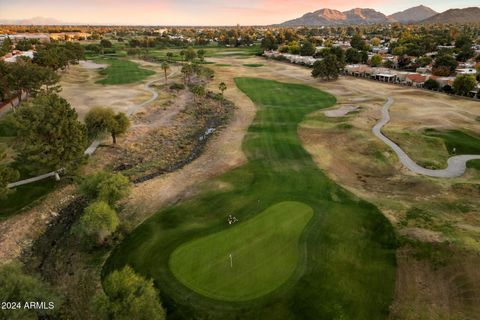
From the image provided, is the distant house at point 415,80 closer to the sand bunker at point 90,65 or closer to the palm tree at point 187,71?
the palm tree at point 187,71

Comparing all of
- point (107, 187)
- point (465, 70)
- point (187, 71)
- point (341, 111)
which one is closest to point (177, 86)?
point (187, 71)

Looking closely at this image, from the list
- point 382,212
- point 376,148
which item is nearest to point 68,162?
→ point 382,212

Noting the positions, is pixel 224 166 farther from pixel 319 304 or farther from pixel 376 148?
pixel 319 304

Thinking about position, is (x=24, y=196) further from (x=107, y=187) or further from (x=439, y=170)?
(x=439, y=170)

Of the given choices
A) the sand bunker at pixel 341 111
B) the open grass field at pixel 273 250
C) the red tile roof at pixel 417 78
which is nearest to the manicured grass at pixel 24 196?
the open grass field at pixel 273 250

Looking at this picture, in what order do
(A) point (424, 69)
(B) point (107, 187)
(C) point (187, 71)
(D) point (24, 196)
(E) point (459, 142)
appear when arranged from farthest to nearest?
1. (A) point (424, 69)
2. (C) point (187, 71)
3. (E) point (459, 142)
4. (D) point (24, 196)
5. (B) point (107, 187)

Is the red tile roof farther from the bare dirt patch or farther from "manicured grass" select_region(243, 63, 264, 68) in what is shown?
the bare dirt patch
